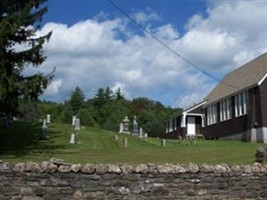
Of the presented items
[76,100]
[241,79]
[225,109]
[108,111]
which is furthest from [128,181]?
[76,100]

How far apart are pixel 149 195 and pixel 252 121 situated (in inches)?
1278

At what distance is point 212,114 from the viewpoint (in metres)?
54.5

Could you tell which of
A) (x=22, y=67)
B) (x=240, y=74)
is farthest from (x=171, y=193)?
(x=240, y=74)

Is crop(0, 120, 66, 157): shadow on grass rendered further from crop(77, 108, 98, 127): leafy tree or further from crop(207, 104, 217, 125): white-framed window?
crop(77, 108, 98, 127): leafy tree

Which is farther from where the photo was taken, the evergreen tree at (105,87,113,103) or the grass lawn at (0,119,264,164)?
the evergreen tree at (105,87,113,103)

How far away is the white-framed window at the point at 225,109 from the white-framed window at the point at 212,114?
201 centimetres

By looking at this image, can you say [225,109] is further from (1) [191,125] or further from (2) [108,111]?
(2) [108,111]

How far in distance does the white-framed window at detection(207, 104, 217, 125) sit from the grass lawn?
49.8ft

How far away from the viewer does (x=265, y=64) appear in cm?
4700

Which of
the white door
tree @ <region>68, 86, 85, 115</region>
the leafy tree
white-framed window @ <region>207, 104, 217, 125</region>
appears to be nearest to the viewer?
white-framed window @ <region>207, 104, 217, 125</region>

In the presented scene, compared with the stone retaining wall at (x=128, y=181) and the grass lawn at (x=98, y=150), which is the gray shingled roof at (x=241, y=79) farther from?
the stone retaining wall at (x=128, y=181)

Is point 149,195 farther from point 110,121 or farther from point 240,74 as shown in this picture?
point 110,121

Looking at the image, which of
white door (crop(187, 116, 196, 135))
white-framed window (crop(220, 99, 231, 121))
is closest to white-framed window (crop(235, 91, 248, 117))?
white-framed window (crop(220, 99, 231, 121))

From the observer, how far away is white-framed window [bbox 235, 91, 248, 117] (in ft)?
151
